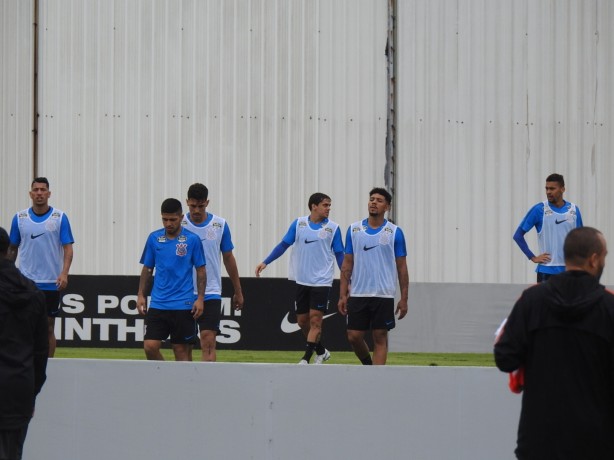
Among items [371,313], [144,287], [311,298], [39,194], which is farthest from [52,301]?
[371,313]

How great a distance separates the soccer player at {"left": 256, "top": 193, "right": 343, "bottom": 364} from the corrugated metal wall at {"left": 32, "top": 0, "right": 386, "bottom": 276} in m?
3.73

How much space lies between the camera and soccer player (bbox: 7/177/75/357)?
37.5 feet

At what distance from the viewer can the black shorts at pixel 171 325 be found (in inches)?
393

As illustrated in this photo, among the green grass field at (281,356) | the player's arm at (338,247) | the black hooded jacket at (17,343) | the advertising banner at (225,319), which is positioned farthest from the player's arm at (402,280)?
the black hooded jacket at (17,343)

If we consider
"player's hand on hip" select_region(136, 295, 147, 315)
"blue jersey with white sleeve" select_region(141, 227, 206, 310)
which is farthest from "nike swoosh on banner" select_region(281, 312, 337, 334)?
"player's hand on hip" select_region(136, 295, 147, 315)

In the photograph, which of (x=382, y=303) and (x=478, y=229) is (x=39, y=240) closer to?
(x=382, y=303)

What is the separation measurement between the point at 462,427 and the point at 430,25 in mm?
10538

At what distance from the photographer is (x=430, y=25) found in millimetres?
16703

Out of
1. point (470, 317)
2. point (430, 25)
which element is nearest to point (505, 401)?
point (470, 317)

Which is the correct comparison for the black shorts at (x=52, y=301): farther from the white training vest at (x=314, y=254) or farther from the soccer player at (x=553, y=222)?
the soccer player at (x=553, y=222)

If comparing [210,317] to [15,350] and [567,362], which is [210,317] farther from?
[567,362]

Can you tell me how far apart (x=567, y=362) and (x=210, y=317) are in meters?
6.38

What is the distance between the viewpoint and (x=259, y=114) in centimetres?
1661

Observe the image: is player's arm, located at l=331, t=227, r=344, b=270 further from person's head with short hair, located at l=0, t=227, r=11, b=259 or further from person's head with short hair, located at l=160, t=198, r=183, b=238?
person's head with short hair, located at l=0, t=227, r=11, b=259
